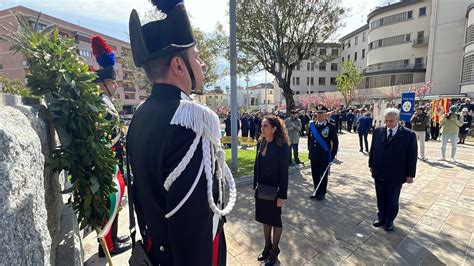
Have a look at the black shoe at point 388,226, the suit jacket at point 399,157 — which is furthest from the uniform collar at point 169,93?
the black shoe at point 388,226

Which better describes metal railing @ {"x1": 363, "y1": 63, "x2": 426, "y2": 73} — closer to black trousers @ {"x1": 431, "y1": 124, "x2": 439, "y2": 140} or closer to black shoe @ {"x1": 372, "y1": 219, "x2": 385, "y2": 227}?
black trousers @ {"x1": 431, "y1": 124, "x2": 439, "y2": 140}

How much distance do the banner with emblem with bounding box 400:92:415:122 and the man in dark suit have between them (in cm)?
659

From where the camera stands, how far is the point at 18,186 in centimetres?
103

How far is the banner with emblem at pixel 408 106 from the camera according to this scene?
954 centimetres

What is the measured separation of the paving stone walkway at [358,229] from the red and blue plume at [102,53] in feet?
8.81

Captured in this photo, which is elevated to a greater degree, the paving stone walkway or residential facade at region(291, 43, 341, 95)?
residential facade at region(291, 43, 341, 95)

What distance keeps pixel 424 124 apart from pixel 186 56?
38.4 ft

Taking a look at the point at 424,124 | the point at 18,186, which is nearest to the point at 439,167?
the point at 424,124

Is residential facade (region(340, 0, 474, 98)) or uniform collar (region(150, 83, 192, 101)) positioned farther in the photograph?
residential facade (region(340, 0, 474, 98))

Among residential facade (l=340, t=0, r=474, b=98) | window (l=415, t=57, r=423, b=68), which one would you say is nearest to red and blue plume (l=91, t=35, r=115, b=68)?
residential facade (l=340, t=0, r=474, b=98)

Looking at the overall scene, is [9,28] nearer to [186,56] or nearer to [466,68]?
[186,56]

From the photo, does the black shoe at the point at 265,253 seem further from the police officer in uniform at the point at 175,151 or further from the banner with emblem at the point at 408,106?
the banner with emblem at the point at 408,106

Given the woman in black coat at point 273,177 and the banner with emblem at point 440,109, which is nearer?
the woman in black coat at point 273,177

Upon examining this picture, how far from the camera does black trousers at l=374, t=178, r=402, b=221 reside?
13.6ft
